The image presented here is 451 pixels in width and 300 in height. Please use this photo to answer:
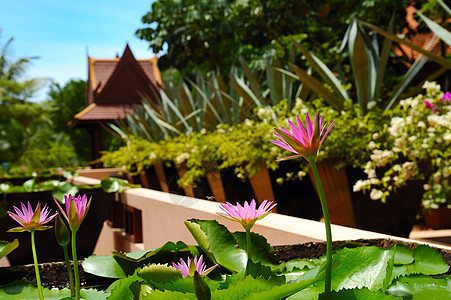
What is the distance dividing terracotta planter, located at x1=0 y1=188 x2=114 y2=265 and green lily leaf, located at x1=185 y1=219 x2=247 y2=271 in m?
1.17

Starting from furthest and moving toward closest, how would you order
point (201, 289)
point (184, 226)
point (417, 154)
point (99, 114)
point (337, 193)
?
point (99, 114)
point (337, 193)
point (417, 154)
point (184, 226)
point (201, 289)

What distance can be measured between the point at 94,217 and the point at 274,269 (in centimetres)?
184

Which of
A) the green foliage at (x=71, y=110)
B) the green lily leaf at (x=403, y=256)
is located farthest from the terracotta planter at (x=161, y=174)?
the green foliage at (x=71, y=110)

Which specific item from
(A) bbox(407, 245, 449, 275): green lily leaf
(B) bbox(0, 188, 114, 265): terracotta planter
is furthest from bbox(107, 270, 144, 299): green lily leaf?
(B) bbox(0, 188, 114, 265): terracotta planter

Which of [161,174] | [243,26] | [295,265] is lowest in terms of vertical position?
[161,174]

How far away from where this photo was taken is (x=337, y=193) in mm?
2414

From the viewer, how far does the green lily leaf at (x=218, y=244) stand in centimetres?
62

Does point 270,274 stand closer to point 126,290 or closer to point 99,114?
point 126,290

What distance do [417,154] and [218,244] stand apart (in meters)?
1.83

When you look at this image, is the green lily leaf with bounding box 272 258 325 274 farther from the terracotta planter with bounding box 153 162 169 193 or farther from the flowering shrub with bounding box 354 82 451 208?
the terracotta planter with bounding box 153 162 169 193

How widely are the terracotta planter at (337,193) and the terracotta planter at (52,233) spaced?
44.8 inches

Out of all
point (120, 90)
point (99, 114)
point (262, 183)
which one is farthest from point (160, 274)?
point (120, 90)

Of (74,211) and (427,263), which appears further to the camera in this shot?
(427,263)

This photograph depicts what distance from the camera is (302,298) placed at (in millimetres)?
460
